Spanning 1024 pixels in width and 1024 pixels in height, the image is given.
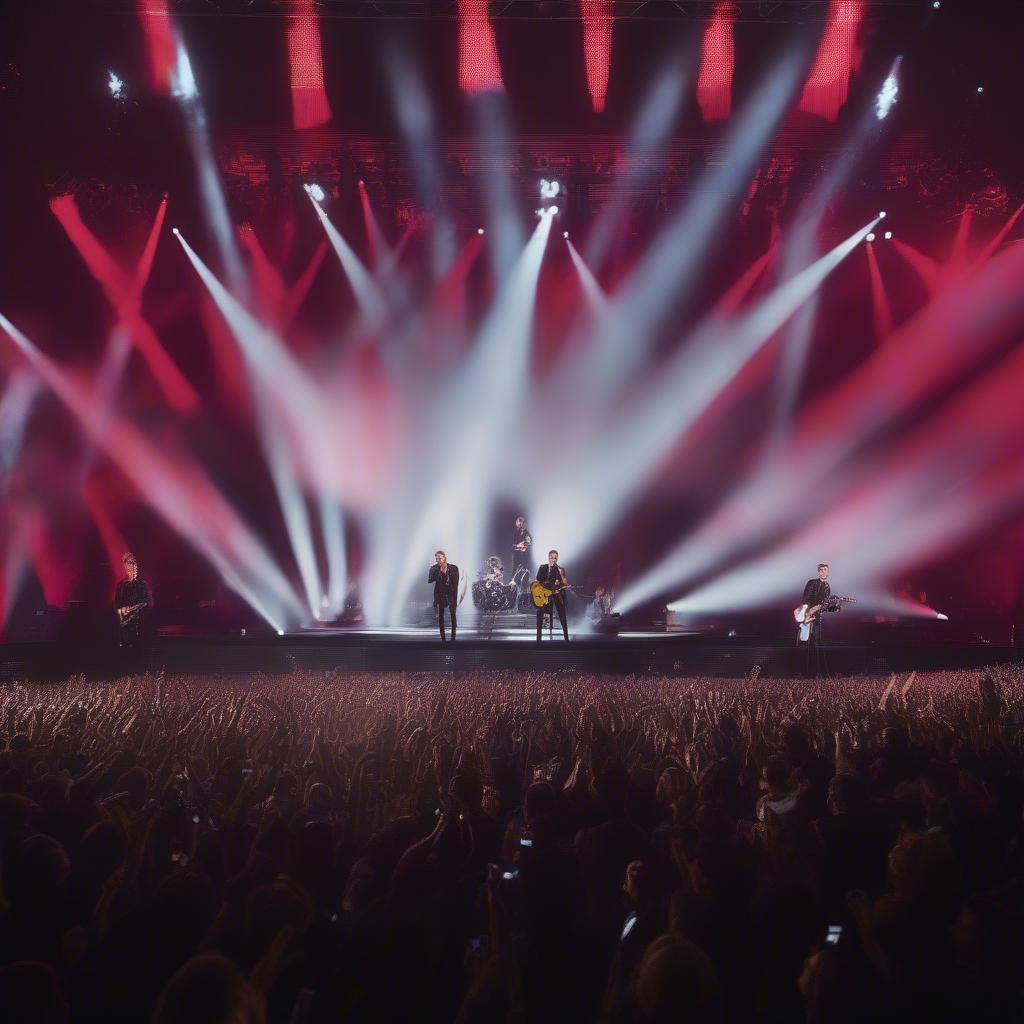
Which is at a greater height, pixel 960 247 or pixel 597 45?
pixel 597 45

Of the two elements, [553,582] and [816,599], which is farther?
[553,582]

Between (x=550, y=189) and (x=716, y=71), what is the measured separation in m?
2.93

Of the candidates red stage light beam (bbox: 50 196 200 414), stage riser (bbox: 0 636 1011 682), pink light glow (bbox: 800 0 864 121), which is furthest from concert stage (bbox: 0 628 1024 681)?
pink light glow (bbox: 800 0 864 121)

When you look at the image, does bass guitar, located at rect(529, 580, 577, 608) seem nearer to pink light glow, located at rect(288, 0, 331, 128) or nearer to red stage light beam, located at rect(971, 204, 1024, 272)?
pink light glow, located at rect(288, 0, 331, 128)

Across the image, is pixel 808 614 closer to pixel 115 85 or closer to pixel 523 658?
pixel 523 658

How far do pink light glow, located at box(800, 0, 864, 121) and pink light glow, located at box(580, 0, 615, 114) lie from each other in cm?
271

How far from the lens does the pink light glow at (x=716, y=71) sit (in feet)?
39.3

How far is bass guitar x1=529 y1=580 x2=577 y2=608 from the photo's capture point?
10.8 m

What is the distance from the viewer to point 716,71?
1275cm

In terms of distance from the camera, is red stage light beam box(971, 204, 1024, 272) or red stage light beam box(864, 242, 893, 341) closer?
red stage light beam box(971, 204, 1024, 272)

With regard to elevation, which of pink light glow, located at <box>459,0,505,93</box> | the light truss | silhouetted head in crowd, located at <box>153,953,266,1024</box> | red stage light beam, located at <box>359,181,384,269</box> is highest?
pink light glow, located at <box>459,0,505,93</box>

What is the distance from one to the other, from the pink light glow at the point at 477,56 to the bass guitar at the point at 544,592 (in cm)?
696

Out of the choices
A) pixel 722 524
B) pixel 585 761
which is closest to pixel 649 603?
pixel 722 524

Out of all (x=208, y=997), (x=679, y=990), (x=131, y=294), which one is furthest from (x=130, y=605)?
(x=679, y=990)
